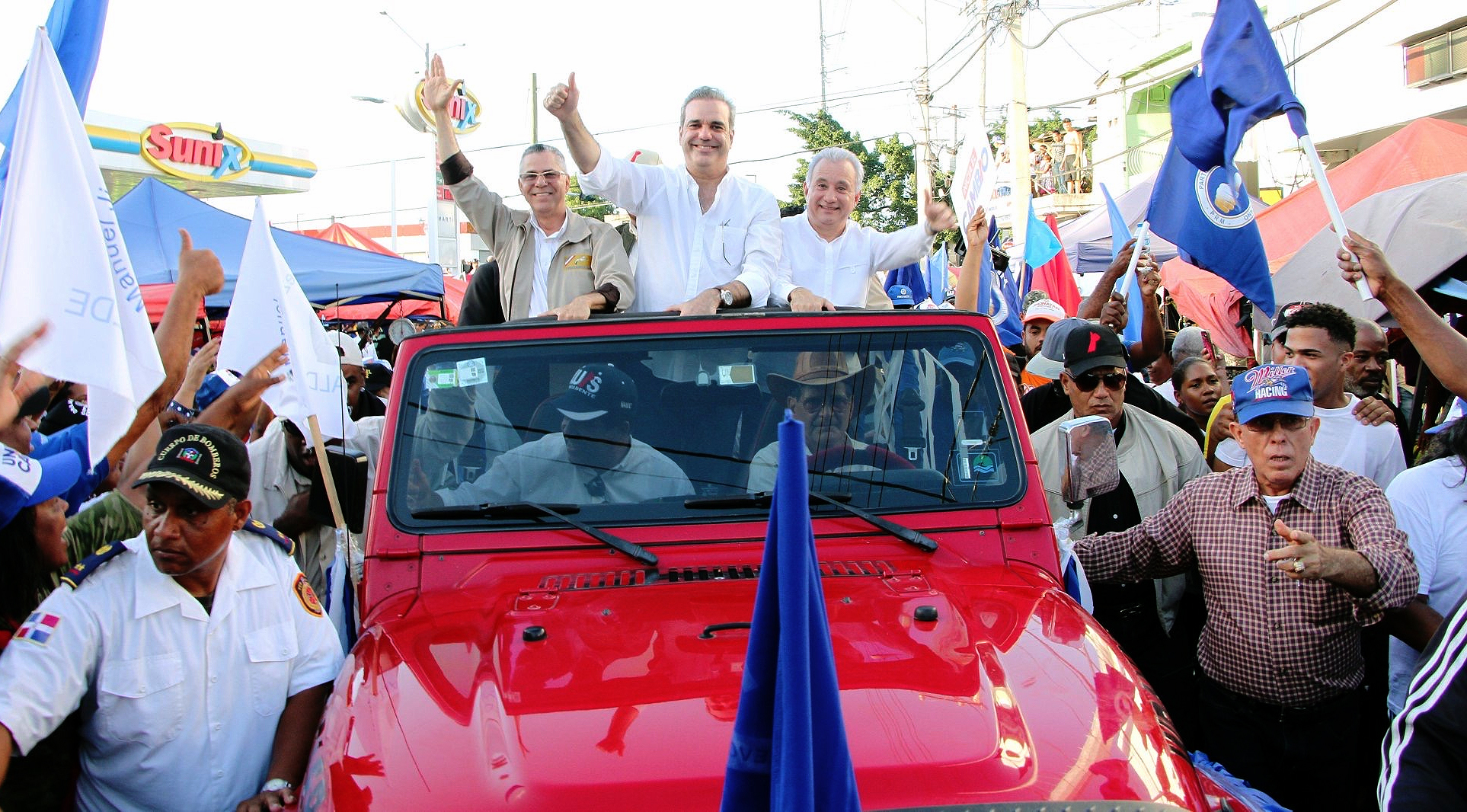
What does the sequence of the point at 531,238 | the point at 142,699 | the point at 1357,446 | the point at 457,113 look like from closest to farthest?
1. the point at 142,699
2. the point at 1357,446
3. the point at 531,238
4. the point at 457,113

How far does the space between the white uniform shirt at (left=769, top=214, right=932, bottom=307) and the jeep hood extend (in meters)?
2.13

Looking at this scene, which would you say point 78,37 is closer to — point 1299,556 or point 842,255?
point 842,255

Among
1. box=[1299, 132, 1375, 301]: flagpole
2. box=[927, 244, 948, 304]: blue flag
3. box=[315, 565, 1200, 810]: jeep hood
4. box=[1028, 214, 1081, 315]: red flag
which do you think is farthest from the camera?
box=[927, 244, 948, 304]: blue flag

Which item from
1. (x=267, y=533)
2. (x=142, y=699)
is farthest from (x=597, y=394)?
(x=142, y=699)

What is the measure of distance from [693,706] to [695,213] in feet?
8.35

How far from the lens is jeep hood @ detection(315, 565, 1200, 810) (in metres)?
1.77

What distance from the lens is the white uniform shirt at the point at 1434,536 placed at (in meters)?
3.21

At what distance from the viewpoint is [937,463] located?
2.95m

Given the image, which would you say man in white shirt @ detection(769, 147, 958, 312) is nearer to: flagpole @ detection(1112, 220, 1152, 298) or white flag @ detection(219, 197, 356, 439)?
white flag @ detection(219, 197, 356, 439)

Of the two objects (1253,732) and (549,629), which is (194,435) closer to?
(549,629)

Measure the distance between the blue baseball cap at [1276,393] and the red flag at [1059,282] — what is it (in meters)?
8.28

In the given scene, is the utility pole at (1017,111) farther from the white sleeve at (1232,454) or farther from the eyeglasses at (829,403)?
the eyeglasses at (829,403)

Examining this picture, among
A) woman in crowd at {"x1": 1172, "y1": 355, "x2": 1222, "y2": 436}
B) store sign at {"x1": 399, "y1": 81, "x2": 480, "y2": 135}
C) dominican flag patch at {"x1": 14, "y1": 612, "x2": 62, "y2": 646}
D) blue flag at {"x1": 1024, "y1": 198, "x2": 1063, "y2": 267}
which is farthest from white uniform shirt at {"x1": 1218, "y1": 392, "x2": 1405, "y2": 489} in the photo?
store sign at {"x1": 399, "y1": 81, "x2": 480, "y2": 135}

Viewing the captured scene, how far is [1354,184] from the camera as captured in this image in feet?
25.9
